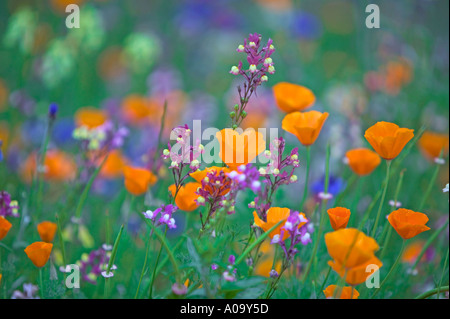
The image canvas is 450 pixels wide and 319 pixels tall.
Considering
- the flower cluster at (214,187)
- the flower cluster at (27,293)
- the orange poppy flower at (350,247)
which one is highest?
the flower cluster at (214,187)

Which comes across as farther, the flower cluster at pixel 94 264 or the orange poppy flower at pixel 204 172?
the flower cluster at pixel 94 264

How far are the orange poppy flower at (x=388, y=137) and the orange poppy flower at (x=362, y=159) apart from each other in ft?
0.31

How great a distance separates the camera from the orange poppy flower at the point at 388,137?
0.57 metres

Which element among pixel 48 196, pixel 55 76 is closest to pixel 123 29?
pixel 55 76

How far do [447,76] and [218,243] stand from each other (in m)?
1.20

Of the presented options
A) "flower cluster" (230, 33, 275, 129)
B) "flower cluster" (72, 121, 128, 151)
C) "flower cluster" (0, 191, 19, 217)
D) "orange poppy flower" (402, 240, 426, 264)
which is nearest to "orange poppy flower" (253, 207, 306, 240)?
"flower cluster" (230, 33, 275, 129)

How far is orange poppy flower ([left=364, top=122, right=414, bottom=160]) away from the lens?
57cm

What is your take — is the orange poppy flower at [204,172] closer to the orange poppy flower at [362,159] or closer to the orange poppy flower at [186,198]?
the orange poppy flower at [186,198]

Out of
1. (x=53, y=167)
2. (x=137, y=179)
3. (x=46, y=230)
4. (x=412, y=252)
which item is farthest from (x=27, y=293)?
(x=412, y=252)

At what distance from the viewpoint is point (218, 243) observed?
514 mm

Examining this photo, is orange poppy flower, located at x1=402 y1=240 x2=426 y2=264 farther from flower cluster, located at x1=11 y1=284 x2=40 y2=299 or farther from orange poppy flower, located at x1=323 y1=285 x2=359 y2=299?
flower cluster, located at x1=11 y1=284 x2=40 y2=299

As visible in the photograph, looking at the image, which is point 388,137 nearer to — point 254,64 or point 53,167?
point 254,64

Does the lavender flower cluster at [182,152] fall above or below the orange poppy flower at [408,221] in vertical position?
above

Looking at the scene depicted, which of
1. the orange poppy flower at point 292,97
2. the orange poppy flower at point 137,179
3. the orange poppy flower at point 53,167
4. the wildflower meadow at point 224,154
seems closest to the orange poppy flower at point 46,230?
the wildflower meadow at point 224,154
